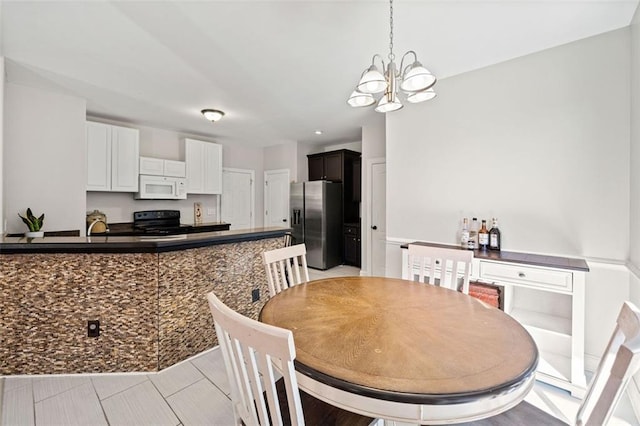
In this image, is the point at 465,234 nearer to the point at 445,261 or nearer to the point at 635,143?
the point at 445,261

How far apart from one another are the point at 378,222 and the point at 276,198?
2588mm

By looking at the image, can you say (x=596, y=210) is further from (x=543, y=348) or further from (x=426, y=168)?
(x=426, y=168)

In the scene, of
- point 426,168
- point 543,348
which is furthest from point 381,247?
point 543,348

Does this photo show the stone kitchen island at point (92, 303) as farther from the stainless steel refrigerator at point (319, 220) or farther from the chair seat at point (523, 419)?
the stainless steel refrigerator at point (319, 220)

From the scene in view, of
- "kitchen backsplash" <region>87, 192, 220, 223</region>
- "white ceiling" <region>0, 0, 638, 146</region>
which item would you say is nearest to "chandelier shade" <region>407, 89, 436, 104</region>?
"white ceiling" <region>0, 0, 638, 146</region>

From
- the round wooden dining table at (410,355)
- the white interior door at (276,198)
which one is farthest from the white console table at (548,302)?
the white interior door at (276,198)

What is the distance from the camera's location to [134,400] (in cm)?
179

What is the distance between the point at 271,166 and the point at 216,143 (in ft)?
4.23

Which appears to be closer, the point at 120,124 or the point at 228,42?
the point at 228,42

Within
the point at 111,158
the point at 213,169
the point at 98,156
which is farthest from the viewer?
the point at 213,169

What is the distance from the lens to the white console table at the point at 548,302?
1943 mm

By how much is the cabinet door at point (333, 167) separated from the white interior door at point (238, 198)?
179 centimetres

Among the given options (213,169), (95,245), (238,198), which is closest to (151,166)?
(213,169)

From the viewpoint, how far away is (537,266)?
211cm
